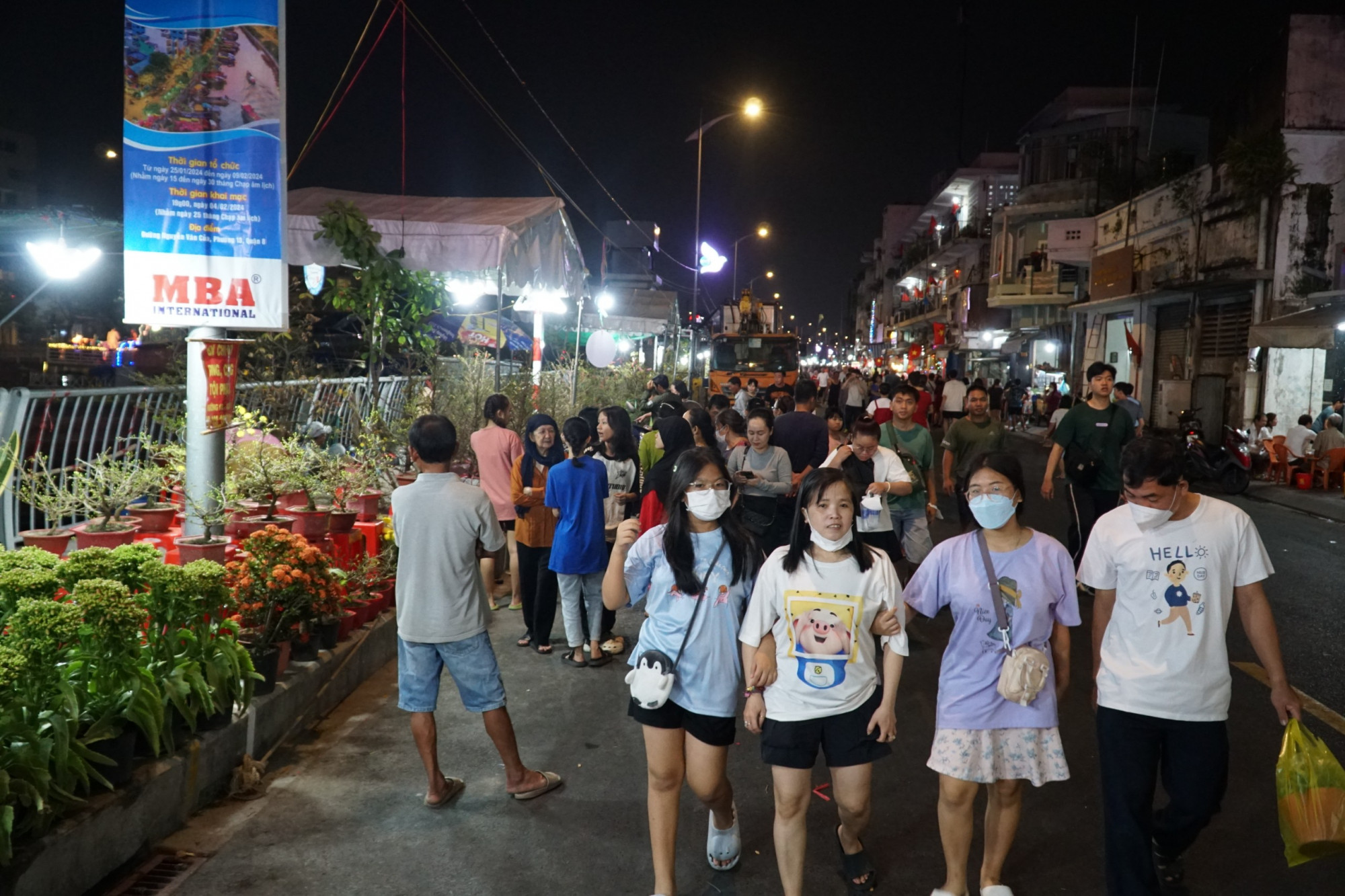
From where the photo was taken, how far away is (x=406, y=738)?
208 inches

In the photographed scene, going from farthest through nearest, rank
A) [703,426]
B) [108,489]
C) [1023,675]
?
1. [703,426]
2. [108,489]
3. [1023,675]

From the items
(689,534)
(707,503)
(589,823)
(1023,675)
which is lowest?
(589,823)

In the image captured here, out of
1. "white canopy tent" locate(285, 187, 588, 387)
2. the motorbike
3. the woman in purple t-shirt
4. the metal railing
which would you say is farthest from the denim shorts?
the motorbike

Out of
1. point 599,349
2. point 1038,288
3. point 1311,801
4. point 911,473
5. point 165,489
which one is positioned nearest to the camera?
point 1311,801

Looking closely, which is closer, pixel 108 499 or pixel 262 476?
pixel 108 499

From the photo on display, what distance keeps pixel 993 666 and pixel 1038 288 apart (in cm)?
3275

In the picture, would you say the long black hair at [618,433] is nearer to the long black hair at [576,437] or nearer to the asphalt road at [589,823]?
the long black hair at [576,437]

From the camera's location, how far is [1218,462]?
16.3 meters

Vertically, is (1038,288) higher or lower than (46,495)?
higher

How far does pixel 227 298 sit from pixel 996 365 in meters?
46.2

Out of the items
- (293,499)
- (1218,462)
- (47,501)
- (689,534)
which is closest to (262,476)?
(293,499)

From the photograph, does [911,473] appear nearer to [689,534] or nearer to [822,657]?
[689,534]

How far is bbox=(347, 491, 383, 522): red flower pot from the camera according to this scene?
7.49m

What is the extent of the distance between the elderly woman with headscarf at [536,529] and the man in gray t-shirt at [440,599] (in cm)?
216
